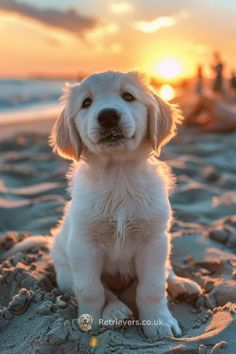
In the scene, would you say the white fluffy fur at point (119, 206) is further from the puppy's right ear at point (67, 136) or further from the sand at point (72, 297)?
the sand at point (72, 297)

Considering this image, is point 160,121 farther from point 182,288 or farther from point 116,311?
point 116,311

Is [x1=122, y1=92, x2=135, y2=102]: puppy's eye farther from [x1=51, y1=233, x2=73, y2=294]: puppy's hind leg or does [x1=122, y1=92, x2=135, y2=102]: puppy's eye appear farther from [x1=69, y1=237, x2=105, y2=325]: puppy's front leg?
[x1=51, y1=233, x2=73, y2=294]: puppy's hind leg

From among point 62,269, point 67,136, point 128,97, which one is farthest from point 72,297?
point 128,97

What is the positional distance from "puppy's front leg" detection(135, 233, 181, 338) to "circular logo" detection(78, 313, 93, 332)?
31 cm

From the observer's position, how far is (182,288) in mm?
2994

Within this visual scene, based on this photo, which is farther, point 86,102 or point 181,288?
point 181,288

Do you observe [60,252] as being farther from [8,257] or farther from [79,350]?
[79,350]

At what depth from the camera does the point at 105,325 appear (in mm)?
2531

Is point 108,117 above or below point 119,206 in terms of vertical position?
above

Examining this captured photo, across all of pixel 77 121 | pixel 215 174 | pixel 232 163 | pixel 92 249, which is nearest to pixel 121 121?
pixel 77 121

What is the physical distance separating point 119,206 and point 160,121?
63 centimetres

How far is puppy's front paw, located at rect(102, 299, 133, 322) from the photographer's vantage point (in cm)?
258

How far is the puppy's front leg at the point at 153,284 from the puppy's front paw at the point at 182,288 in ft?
1.01

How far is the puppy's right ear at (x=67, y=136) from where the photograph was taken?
293 centimetres
